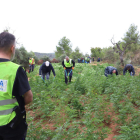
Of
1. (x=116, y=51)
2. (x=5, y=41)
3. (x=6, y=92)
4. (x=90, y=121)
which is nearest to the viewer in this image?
(x=6, y=92)

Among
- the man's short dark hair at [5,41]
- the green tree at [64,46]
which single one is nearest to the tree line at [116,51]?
the green tree at [64,46]

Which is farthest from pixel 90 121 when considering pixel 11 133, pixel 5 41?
pixel 5 41

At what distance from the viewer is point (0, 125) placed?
1.31 m

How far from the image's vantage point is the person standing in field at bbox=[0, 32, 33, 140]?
4.32 ft

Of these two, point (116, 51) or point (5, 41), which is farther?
point (116, 51)

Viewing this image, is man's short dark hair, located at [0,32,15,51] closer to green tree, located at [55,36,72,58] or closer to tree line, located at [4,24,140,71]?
tree line, located at [4,24,140,71]

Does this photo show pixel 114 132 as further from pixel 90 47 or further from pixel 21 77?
pixel 90 47

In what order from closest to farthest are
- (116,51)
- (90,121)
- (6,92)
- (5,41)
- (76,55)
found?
(6,92) < (5,41) < (90,121) < (116,51) < (76,55)

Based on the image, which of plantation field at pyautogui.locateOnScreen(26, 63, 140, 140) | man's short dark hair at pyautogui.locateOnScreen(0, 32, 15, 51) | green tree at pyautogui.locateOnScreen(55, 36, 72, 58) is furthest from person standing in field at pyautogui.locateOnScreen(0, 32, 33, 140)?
green tree at pyautogui.locateOnScreen(55, 36, 72, 58)

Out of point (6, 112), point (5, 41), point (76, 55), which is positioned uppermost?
point (76, 55)

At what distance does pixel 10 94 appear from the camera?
1.33 meters

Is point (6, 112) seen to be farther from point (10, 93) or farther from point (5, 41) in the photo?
point (5, 41)

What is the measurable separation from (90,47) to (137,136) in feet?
167

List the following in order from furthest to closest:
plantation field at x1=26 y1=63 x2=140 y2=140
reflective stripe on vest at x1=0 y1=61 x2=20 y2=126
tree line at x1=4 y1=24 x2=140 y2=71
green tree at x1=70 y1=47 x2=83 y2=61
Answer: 1. green tree at x1=70 y1=47 x2=83 y2=61
2. tree line at x1=4 y1=24 x2=140 y2=71
3. plantation field at x1=26 y1=63 x2=140 y2=140
4. reflective stripe on vest at x1=0 y1=61 x2=20 y2=126
